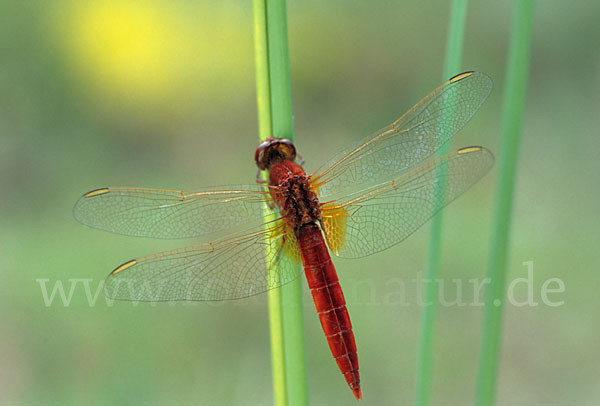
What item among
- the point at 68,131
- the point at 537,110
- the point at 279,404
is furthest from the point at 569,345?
the point at 68,131

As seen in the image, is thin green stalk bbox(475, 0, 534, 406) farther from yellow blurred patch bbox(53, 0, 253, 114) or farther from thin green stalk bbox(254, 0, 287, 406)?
yellow blurred patch bbox(53, 0, 253, 114)

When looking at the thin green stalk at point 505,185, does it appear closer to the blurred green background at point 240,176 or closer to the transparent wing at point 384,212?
the transparent wing at point 384,212

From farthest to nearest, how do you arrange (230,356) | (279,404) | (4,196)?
(4,196) < (230,356) < (279,404)

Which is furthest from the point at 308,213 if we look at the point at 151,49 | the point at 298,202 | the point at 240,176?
the point at 151,49

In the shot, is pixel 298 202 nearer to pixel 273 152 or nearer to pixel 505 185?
pixel 273 152

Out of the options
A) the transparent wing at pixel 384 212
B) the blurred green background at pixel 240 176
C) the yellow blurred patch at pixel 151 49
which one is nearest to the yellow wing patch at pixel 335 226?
the transparent wing at pixel 384 212

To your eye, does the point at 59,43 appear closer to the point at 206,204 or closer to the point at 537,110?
the point at 206,204

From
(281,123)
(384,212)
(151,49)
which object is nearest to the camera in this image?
(281,123)
